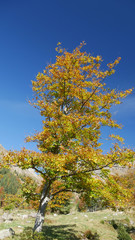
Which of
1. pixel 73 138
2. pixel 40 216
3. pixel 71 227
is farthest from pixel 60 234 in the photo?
pixel 73 138

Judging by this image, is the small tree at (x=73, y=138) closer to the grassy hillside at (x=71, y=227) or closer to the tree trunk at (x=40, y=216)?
the tree trunk at (x=40, y=216)

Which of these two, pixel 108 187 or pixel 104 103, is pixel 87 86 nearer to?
pixel 104 103

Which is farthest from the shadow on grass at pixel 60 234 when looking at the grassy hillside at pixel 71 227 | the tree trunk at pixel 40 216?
the tree trunk at pixel 40 216

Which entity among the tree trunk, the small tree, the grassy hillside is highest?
the small tree

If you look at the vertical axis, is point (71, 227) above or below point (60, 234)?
below

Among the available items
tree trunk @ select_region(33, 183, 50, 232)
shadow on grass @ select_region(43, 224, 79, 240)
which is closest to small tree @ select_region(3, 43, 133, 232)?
tree trunk @ select_region(33, 183, 50, 232)

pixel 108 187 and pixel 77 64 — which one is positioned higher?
pixel 77 64

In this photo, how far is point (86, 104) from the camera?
10.4m

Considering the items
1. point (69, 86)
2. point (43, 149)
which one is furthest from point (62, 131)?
point (69, 86)

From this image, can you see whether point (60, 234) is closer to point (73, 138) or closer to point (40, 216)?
point (40, 216)

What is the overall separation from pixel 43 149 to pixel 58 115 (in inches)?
95.3

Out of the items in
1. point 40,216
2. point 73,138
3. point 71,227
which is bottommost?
point 71,227

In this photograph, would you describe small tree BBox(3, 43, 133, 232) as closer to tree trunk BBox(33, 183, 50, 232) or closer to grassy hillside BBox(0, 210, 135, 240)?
tree trunk BBox(33, 183, 50, 232)

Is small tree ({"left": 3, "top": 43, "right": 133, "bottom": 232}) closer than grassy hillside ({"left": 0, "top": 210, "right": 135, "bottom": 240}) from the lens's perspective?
Yes
